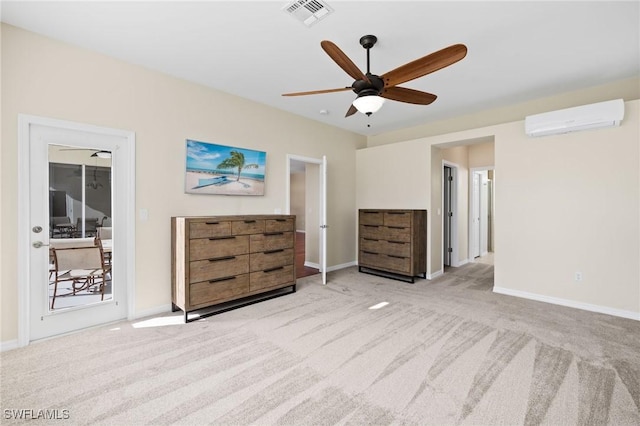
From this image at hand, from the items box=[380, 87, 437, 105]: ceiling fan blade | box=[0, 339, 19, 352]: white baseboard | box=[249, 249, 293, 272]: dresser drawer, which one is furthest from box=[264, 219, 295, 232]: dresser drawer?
box=[0, 339, 19, 352]: white baseboard

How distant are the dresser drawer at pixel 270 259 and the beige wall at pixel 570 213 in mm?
3035

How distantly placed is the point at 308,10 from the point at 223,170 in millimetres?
2188

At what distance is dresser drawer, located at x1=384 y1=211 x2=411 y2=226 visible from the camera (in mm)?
4508

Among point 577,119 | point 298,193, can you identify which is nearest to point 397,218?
point 577,119

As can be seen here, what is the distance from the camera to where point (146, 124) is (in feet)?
10.2

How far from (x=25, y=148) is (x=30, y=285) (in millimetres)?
1204

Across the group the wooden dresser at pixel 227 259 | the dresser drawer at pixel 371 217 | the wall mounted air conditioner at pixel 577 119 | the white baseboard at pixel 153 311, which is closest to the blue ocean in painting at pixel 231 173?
the wooden dresser at pixel 227 259

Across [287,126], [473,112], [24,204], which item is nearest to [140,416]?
[24,204]

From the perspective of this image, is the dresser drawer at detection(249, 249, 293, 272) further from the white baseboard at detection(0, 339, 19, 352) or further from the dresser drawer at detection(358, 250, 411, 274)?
the white baseboard at detection(0, 339, 19, 352)

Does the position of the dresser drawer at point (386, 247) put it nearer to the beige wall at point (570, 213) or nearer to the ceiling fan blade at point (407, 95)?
the beige wall at point (570, 213)

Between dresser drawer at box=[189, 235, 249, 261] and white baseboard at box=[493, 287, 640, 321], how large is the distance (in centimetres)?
359

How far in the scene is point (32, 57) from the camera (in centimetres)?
247

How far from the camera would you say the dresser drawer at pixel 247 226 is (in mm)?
3334

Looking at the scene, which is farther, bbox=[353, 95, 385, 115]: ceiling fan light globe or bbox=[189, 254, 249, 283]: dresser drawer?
bbox=[189, 254, 249, 283]: dresser drawer
